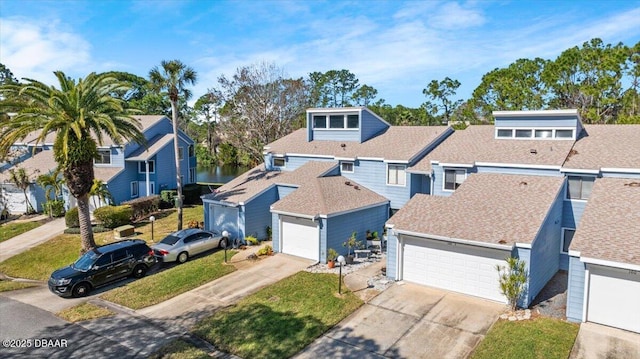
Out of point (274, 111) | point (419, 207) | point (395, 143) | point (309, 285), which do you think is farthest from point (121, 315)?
point (274, 111)

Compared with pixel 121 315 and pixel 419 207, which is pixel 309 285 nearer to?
pixel 419 207

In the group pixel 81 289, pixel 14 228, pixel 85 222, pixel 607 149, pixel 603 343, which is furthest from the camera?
pixel 14 228

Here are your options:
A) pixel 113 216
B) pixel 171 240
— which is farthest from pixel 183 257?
pixel 113 216

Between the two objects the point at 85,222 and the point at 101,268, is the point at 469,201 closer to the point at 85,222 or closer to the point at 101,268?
the point at 101,268

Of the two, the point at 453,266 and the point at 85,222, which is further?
the point at 85,222

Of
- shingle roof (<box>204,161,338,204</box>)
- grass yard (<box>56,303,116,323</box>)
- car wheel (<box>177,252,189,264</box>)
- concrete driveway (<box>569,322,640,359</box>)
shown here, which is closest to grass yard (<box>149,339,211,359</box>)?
grass yard (<box>56,303,116,323</box>)

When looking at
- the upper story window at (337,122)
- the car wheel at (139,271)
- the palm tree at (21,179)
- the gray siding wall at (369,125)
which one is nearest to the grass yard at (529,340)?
the car wheel at (139,271)
